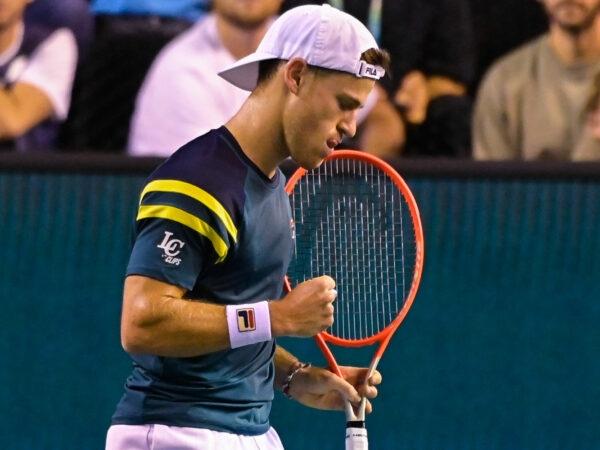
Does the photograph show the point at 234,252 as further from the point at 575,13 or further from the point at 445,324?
the point at 575,13

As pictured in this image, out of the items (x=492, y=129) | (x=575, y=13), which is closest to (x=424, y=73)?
(x=492, y=129)

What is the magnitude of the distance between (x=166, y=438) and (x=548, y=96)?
240 cm

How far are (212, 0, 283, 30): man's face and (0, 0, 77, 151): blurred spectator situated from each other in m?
0.53

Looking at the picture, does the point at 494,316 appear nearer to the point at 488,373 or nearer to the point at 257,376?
the point at 488,373

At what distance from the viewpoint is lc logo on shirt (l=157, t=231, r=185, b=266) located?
2.49 m

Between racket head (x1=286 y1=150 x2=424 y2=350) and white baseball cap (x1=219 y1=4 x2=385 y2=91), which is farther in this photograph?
racket head (x1=286 y1=150 x2=424 y2=350)

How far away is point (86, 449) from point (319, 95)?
232 cm

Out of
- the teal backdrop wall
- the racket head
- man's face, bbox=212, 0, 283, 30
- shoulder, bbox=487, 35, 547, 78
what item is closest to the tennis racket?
the racket head

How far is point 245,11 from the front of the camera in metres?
4.59

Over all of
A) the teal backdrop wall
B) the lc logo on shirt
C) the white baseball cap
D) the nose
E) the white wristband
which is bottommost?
the teal backdrop wall

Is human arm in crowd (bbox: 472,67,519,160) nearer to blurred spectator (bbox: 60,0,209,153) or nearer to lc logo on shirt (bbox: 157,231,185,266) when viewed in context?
blurred spectator (bbox: 60,0,209,153)

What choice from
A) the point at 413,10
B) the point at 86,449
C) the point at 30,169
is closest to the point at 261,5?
the point at 413,10

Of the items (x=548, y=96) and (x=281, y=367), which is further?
(x=548, y=96)

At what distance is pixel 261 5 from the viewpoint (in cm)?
460
